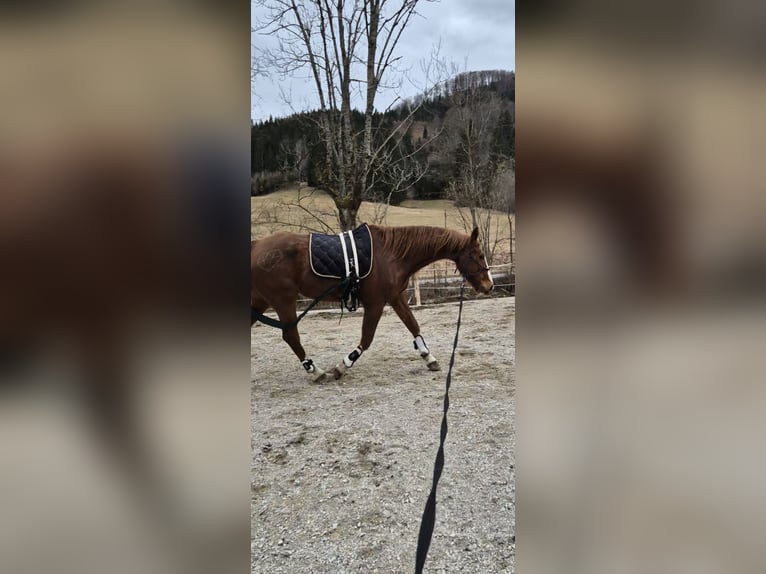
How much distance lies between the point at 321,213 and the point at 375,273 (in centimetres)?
137

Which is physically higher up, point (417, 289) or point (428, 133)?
point (428, 133)

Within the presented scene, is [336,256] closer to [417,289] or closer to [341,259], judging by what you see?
[341,259]

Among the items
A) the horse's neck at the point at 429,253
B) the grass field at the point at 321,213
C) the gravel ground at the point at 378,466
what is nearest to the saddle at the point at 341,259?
the horse's neck at the point at 429,253

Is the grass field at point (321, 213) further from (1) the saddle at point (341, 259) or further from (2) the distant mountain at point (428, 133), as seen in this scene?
(1) the saddle at point (341, 259)

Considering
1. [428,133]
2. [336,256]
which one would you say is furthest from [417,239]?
[428,133]

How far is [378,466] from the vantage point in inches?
70.4

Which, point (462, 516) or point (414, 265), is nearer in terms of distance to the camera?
point (462, 516)

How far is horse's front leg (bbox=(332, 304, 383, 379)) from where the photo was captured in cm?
293
